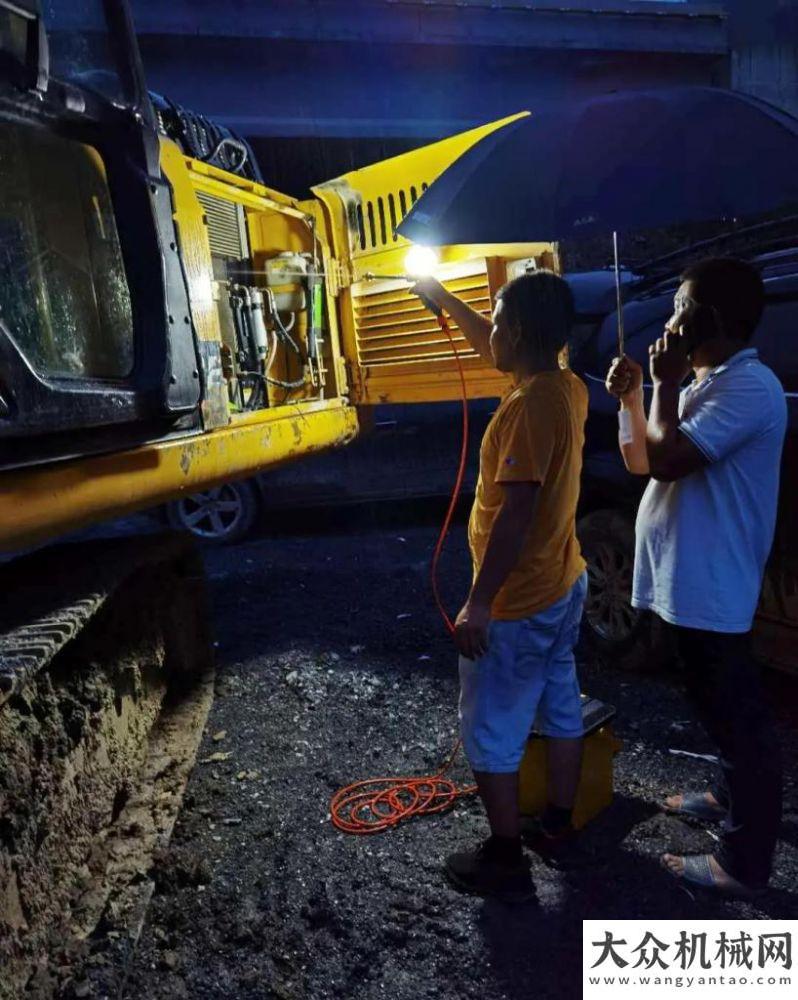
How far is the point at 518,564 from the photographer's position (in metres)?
2.29

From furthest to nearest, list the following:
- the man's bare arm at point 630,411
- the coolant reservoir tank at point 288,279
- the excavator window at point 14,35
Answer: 1. the coolant reservoir tank at point 288,279
2. the man's bare arm at point 630,411
3. the excavator window at point 14,35

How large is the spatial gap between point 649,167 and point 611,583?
2.02m

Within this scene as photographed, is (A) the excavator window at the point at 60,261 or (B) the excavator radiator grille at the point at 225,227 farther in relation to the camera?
(B) the excavator radiator grille at the point at 225,227

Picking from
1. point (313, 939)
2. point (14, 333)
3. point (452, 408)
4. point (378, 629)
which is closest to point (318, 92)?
point (452, 408)

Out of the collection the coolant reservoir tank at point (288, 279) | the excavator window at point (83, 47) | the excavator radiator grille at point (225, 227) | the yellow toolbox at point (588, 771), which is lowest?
the yellow toolbox at point (588, 771)

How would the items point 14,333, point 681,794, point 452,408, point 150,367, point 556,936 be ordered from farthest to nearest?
point 452,408 → point 681,794 → point 150,367 → point 556,936 → point 14,333

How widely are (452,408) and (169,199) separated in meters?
4.70

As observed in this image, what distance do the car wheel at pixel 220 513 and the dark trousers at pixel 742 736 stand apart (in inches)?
199

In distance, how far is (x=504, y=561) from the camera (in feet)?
7.09

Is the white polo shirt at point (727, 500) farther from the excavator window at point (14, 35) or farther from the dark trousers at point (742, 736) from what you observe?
the excavator window at point (14, 35)

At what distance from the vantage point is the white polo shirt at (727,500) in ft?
7.04

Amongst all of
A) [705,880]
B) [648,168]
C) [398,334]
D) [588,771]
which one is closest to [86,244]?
[648,168]

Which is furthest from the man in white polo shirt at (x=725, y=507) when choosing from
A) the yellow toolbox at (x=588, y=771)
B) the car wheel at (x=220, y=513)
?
the car wheel at (x=220, y=513)

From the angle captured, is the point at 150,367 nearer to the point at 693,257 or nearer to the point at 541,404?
the point at 541,404
